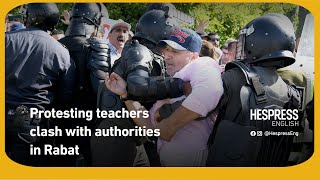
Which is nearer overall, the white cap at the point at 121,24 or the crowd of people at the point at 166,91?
the crowd of people at the point at 166,91

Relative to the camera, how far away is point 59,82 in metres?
4.99

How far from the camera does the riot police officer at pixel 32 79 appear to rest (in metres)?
4.86

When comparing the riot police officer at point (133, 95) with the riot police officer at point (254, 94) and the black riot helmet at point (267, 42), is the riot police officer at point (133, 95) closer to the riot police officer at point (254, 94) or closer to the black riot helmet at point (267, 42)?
the riot police officer at point (254, 94)

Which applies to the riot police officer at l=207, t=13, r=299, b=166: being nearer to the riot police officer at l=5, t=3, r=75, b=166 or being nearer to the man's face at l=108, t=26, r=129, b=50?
the man's face at l=108, t=26, r=129, b=50

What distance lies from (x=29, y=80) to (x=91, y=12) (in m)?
0.79

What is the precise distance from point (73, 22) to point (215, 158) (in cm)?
158

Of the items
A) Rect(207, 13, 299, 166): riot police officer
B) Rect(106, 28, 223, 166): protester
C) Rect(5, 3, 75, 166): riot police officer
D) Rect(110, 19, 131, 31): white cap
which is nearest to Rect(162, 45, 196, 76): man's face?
Rect(106, 28, 223, 166): protester

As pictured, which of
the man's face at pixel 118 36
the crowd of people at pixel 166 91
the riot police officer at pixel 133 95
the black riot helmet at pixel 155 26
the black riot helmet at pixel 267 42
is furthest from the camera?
the man's face at pixel 118 36

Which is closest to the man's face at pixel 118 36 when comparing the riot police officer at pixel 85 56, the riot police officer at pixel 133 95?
the riot police officer at pixel 85 56

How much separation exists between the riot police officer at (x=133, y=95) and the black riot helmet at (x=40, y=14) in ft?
2.14

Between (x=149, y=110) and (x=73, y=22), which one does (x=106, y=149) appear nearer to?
(x=149, y=110)

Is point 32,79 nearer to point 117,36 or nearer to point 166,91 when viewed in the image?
point 117,36

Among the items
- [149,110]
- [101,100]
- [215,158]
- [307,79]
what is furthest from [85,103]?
[307,79]

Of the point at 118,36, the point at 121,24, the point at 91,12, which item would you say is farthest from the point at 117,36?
the point at 91,12
